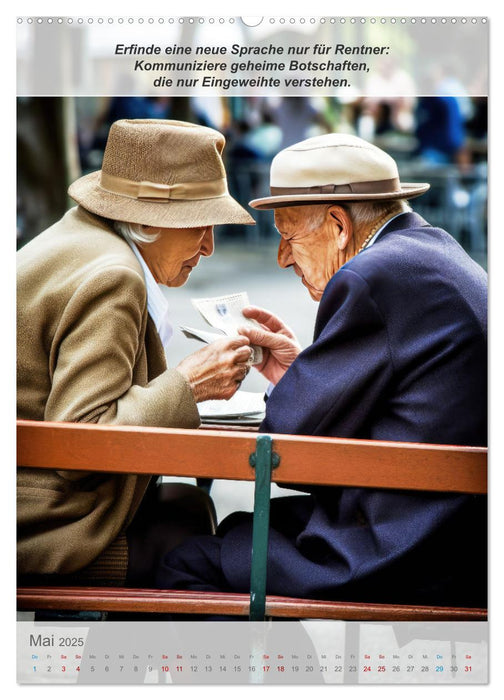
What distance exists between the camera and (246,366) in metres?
3.26

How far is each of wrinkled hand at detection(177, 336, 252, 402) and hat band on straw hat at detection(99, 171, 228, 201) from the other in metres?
0.47

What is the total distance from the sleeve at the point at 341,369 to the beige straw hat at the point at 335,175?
433 millimetres

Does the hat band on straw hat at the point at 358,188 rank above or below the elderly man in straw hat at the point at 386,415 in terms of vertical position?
above

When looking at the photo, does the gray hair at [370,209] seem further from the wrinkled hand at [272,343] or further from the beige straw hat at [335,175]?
the wrinkled hand at [272,343]

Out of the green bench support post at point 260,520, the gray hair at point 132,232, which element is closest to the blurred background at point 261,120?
the gray hair at point 132,232

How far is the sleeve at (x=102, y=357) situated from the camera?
282 centimetres

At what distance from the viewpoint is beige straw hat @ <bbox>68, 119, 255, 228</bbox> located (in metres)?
3.13

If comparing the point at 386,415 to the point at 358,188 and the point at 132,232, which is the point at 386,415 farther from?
the point at 132,232

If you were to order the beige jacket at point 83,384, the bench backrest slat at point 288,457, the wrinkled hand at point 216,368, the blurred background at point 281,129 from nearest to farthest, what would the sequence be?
the bench backrest slat at point 288,457 → the beige jacket at point 83,384 → the wrinkled hand at point 216,368 → the blurred background at point 281,129

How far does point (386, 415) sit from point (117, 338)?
789 millimetres

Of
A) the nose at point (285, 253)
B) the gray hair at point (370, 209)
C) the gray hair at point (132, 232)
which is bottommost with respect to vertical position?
the nose at point (285, 253)

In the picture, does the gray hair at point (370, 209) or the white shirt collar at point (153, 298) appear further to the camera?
the gray hair at point (370, 209)

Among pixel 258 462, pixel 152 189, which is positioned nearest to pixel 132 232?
pixel 152 189
